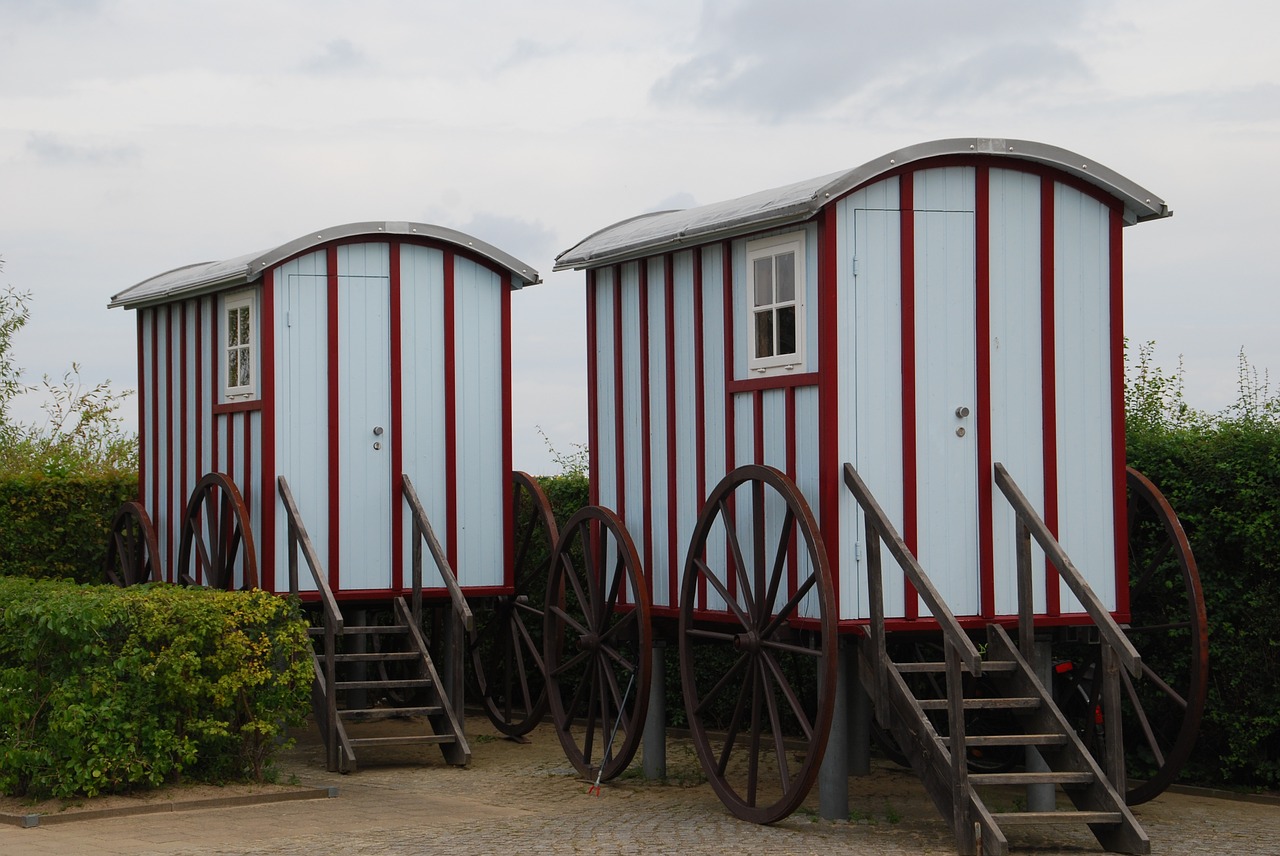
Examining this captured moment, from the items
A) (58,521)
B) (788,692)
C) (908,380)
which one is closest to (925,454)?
(908,380)

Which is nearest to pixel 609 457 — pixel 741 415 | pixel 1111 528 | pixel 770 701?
pixel 741 415

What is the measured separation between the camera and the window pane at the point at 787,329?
10203 mm

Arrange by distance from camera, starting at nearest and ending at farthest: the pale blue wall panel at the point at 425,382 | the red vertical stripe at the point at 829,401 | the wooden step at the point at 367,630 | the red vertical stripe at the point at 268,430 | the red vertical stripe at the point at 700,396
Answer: the red vertical stripe at the point at 829,401, the red vertical stripe at the point at 700,396, the wooden step at the point at 367,630, the red vertical stripe at the point at 268,430, the pale blue wall panel at the point at 425,382

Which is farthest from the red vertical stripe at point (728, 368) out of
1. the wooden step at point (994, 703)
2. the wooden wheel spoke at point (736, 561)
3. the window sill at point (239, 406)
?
the window sill at point (239, 406)

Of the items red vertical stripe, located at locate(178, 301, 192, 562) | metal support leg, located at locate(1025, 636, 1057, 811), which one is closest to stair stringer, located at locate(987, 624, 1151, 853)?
metal support leg, located at locate(1025, 636, 1057, 811)

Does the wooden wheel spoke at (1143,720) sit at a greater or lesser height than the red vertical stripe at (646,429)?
lesser

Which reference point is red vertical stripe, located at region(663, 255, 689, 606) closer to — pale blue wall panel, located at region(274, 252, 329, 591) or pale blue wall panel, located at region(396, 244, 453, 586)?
pale blue wall panel, located at region(396, 244, 453, 586)

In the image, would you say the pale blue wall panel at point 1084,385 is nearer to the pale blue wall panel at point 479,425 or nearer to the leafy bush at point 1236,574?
the leafy bush at point 1236,574

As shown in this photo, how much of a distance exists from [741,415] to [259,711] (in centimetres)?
372

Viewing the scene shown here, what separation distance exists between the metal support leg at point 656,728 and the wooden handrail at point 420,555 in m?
1.52

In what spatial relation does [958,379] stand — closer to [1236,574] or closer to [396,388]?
[1236,574]

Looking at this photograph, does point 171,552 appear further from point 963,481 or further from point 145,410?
point 963,481

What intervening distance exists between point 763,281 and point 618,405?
83.1 inches

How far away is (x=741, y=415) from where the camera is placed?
1071 centimetres
